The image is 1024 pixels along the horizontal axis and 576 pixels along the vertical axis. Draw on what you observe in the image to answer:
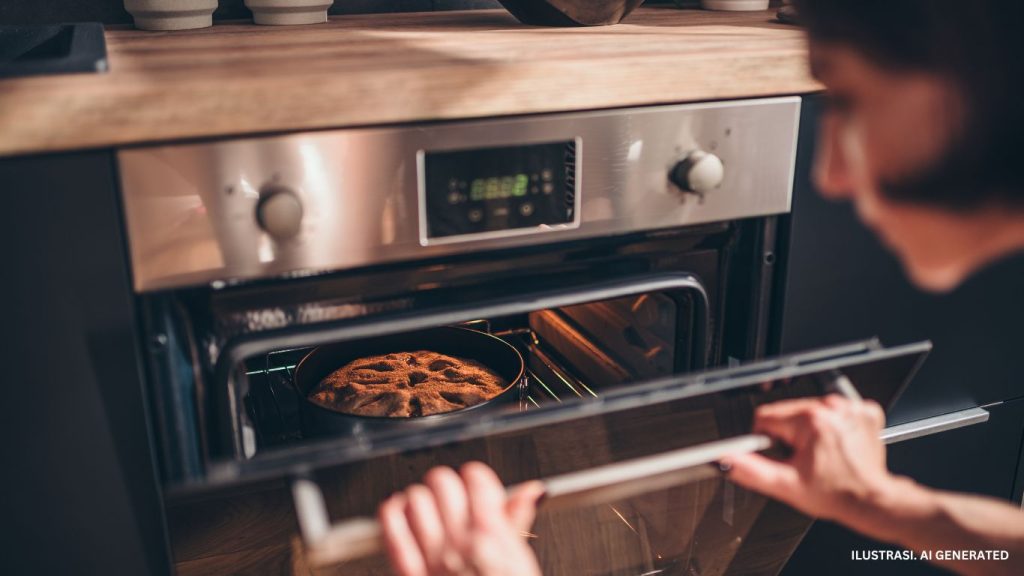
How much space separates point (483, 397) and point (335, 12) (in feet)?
2.05

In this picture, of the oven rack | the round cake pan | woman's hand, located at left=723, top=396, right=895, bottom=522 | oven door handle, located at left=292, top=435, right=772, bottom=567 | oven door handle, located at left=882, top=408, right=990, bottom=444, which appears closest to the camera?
oven door handle, located at left=292, top=435, right=772, bottom=567

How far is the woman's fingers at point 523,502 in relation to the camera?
2.08 feet

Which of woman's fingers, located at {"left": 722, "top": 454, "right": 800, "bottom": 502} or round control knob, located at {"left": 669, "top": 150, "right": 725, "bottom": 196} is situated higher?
round control knob, located at {"left": 669, "top": 150, "right": 725, "bottom": 196}

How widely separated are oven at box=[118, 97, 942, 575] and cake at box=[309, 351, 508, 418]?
0.13 ft

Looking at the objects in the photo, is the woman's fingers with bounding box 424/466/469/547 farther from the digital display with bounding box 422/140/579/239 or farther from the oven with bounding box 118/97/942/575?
the digital display with bounding box 422/140/579/239

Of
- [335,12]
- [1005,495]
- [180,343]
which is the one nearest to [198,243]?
[180,343]

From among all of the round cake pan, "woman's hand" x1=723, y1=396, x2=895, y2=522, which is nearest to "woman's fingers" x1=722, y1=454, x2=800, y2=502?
"woman's hand" x1=723, y1=396, x2=895, y2=522

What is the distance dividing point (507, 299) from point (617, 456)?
7.4 inches

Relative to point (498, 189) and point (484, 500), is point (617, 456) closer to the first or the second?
point (484, 500)

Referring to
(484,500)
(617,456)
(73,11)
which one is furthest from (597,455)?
(73,11)

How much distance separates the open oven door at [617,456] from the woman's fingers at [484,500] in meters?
0.03

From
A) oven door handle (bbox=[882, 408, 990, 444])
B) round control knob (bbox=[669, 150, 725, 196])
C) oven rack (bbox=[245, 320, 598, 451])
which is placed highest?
round control knob (bbox=[669, 150, 725, 196])

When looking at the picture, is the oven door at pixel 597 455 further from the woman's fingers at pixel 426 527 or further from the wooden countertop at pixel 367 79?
the wooden countertop at pixel 367 79

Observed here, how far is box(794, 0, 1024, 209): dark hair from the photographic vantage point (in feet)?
1.28
